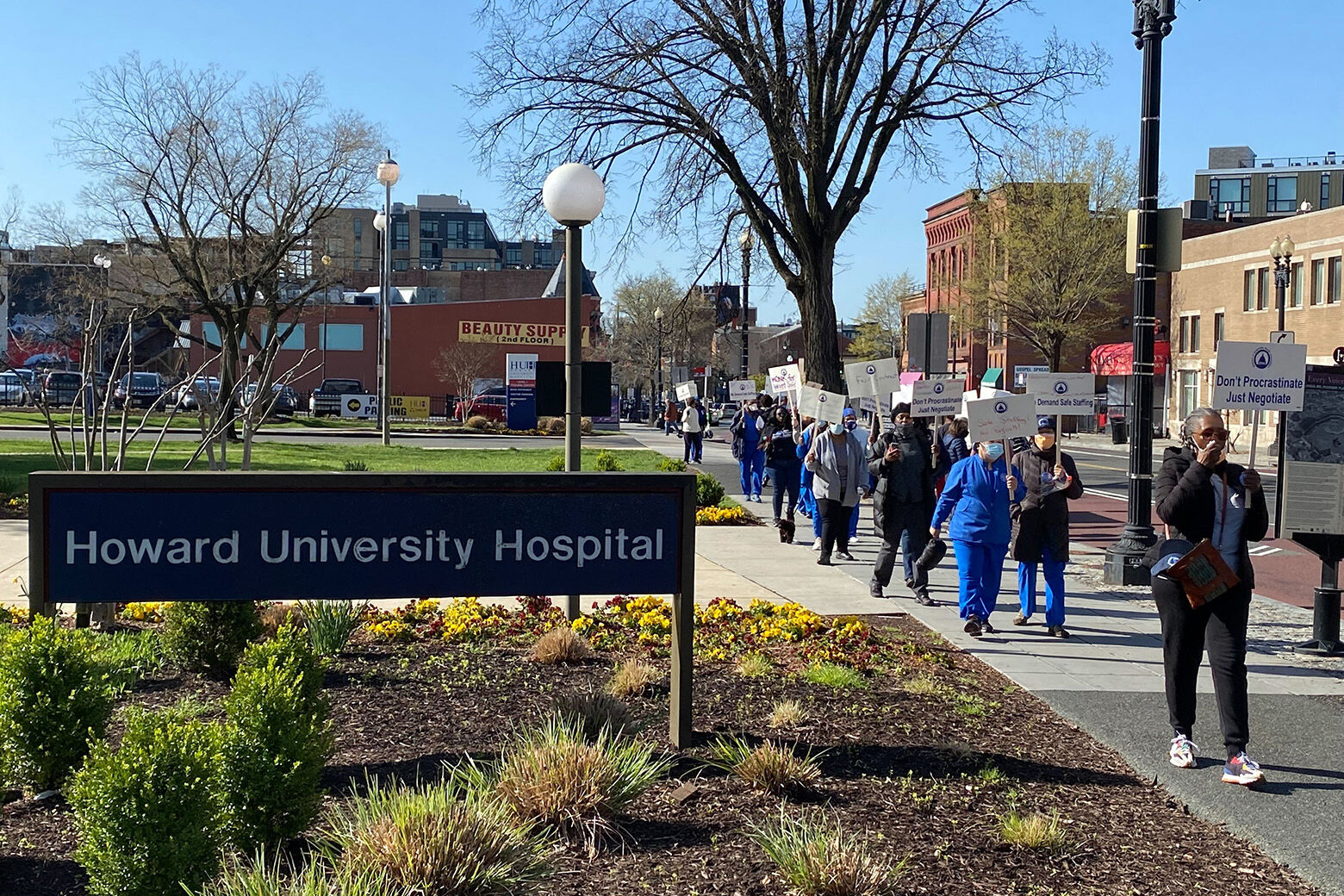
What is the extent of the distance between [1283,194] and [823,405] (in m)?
101

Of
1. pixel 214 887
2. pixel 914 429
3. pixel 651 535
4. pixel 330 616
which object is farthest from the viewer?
pixel 914 429

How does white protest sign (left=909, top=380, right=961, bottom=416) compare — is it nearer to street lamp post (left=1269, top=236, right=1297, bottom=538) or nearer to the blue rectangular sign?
street lamp post (left=1269, top=236, right=1297, bottom=538)

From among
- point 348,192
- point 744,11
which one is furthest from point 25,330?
point 744,11

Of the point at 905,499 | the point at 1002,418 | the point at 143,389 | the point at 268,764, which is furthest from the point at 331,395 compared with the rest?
the point at 268,764

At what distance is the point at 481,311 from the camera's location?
69188mm

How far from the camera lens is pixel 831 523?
45.0 feet

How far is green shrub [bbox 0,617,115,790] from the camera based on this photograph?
520cm

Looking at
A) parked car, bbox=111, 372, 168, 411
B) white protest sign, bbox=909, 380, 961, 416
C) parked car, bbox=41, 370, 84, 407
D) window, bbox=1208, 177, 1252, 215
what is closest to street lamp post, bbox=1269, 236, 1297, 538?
white protest sign, bbox=909, 380, 961, 416

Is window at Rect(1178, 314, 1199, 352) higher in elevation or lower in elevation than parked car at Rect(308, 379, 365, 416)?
higher

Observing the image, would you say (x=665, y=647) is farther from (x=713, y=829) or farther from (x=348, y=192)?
(x=348, y=192)

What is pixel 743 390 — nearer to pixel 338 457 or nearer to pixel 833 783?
pixel 338 457

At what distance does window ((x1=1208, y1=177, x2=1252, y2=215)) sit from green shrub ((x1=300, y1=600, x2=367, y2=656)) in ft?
347

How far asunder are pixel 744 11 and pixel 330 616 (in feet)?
48.8

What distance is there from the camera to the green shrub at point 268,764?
14.8 ft
